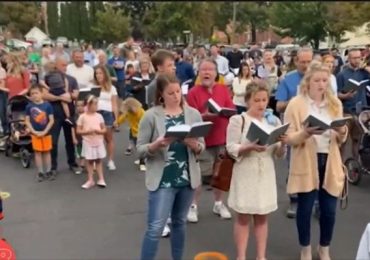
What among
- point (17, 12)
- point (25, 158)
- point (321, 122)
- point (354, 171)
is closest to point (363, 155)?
point (354, 171)

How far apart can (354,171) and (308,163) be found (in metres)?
2.78

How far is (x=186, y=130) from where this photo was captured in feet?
10.4

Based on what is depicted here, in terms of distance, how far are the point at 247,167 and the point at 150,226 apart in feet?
2.75

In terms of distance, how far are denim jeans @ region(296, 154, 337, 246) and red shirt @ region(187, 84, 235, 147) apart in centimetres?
Answer: 115

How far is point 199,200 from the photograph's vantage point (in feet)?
18.6

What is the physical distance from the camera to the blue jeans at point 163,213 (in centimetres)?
346

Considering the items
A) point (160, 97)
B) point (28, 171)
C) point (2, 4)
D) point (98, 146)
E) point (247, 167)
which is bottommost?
point (28, 171)

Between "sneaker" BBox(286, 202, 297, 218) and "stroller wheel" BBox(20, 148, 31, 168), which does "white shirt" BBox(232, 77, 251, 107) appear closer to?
"sneaker" BBox(286, 202, 297, 218)

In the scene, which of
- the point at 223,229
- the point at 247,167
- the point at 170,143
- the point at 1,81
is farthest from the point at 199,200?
the point at 1,81

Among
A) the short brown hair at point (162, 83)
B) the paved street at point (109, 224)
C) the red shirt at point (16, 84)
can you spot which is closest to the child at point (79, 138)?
the paved street at point (109, 224)

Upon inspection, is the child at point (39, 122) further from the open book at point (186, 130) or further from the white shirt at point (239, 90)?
the open book at point (186, 130)

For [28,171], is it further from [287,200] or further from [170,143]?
[170,143]

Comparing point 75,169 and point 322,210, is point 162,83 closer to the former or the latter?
point 322,210

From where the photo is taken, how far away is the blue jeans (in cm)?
346
